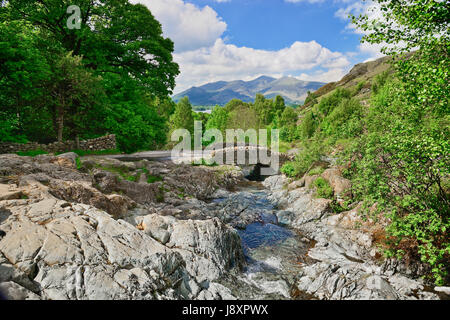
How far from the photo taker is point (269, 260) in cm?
1111

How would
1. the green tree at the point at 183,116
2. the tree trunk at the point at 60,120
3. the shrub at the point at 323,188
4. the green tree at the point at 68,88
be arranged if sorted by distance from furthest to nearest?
the green tree at the point at 183,116 < the tree trunk at the point at 60,120 < the green tree at the point at 68,88 < the shrub at the point at 323,188

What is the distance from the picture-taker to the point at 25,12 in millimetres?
19859

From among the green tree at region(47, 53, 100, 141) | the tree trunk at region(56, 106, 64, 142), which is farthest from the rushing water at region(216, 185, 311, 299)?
the tree trunk at region(56, 106, 64, 142)

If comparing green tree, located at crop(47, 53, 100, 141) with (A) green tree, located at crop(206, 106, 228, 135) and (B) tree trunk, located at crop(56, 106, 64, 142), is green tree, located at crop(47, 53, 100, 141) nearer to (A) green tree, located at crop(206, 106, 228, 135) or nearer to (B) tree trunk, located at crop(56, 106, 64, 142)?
(B) tree trunk, located at crop(56, 106, 64, 142)

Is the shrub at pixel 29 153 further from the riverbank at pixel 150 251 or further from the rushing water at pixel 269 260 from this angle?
the rushing water at pixel 269 260

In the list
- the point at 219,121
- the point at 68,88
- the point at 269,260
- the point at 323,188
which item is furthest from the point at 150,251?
the point at 219,121

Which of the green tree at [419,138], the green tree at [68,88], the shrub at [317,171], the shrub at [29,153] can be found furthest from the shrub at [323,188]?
the shrub at [29,153]

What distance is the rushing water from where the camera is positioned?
846 centimetres

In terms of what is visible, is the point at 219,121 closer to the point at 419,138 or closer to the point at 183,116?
the point at 183,116

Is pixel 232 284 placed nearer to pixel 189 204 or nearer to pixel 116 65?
pixel 189 204

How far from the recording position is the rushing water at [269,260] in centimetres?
846
